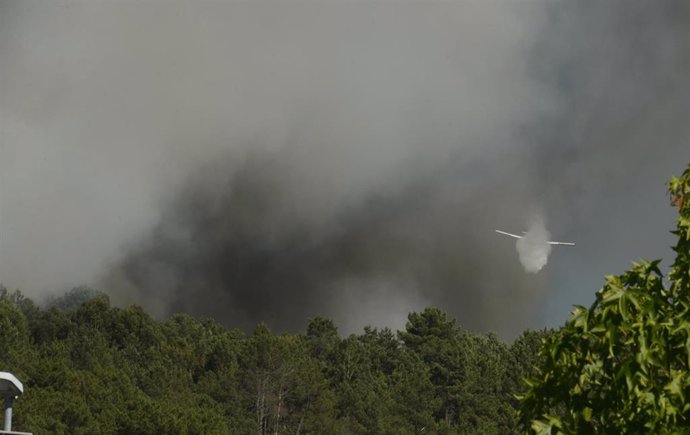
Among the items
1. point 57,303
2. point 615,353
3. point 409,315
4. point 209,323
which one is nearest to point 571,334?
point 615,353

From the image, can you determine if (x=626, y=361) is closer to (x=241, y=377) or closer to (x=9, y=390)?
(x=9, y=390)

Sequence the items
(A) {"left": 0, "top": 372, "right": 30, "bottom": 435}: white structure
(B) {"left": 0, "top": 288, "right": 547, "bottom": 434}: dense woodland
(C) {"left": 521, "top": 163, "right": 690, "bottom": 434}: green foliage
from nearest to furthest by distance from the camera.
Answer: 1. (C) {"left": 521, "top": 163, "right": 690, "bottom": 434}: green foliage
2. (A) {"left": 0, "top": 372, "right": 30, "bottom": 435}: white structure
3. (B) {"left": 0, "top": 288, "right": 547, "bottom": 434}: dense woodland

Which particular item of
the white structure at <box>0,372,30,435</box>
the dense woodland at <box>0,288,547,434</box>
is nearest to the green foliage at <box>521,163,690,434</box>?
the white structure at <box>0,372,30,435</box>

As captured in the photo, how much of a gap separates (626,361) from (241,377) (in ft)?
324

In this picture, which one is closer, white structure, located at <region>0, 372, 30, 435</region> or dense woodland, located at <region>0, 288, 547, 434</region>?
white structure, located at <region>0, 372, 30, 435</region>

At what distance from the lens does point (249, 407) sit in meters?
105

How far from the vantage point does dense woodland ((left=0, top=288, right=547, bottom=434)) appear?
276 feet

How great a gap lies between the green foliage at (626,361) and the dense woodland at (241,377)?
6896 cm

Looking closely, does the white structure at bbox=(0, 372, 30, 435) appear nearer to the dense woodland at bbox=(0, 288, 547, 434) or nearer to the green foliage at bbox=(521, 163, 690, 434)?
the green foliage at bbox=(521, 163, 690, 434)

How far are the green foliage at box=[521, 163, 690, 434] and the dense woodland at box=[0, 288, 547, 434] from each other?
226ft

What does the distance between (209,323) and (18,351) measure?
6090 cm

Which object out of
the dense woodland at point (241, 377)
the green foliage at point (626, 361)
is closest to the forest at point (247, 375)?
the dense woodland at point (241, 377)

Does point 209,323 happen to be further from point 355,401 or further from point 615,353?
point 615,353

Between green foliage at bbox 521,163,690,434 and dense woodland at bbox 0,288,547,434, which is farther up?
dense woodland at bbox 0,288,547,434
